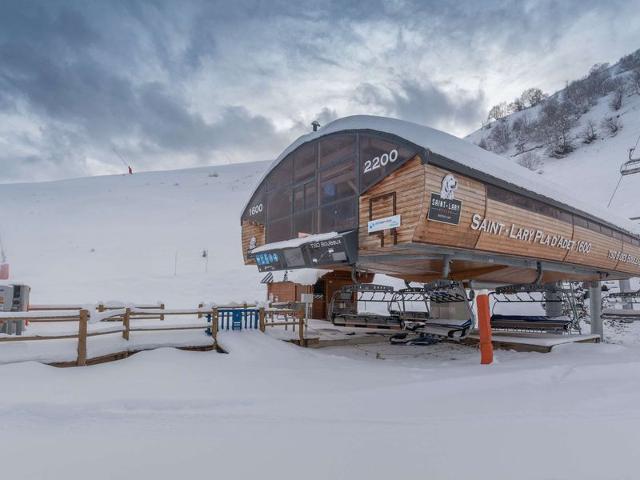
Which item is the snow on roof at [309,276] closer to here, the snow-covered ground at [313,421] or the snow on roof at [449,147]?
the snow on roof at [449,147]

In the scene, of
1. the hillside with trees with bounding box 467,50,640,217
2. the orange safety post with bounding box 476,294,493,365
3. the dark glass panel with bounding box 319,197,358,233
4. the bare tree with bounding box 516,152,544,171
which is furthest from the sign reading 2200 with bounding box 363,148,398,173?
the bare tree with bounding box 516,152,544,171

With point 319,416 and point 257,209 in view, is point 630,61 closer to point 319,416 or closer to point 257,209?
point 257,209

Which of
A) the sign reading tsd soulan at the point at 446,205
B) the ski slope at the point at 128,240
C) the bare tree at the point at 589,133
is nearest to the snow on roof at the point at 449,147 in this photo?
the sign reading tsd soulan at the point at 446,205

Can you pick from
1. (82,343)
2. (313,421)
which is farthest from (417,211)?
(82,343)

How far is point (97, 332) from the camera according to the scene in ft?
25.5

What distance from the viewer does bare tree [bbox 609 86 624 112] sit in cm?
5999

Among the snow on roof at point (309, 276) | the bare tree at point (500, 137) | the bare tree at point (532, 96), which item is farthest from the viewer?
the bare tree at point (532, 96)

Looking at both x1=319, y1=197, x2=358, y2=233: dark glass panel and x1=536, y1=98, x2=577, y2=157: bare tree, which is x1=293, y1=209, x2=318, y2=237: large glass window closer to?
x1=319, y1=197, x2=358, y2=233: dark glass panel

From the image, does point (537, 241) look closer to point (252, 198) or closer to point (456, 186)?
point (456, 186)

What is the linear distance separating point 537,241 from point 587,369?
497cm

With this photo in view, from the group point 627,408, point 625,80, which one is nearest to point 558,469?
point 627,408

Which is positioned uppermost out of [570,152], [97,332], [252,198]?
[570,152]

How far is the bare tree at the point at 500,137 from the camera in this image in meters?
67.4

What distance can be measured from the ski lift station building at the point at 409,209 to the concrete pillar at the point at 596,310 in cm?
319
